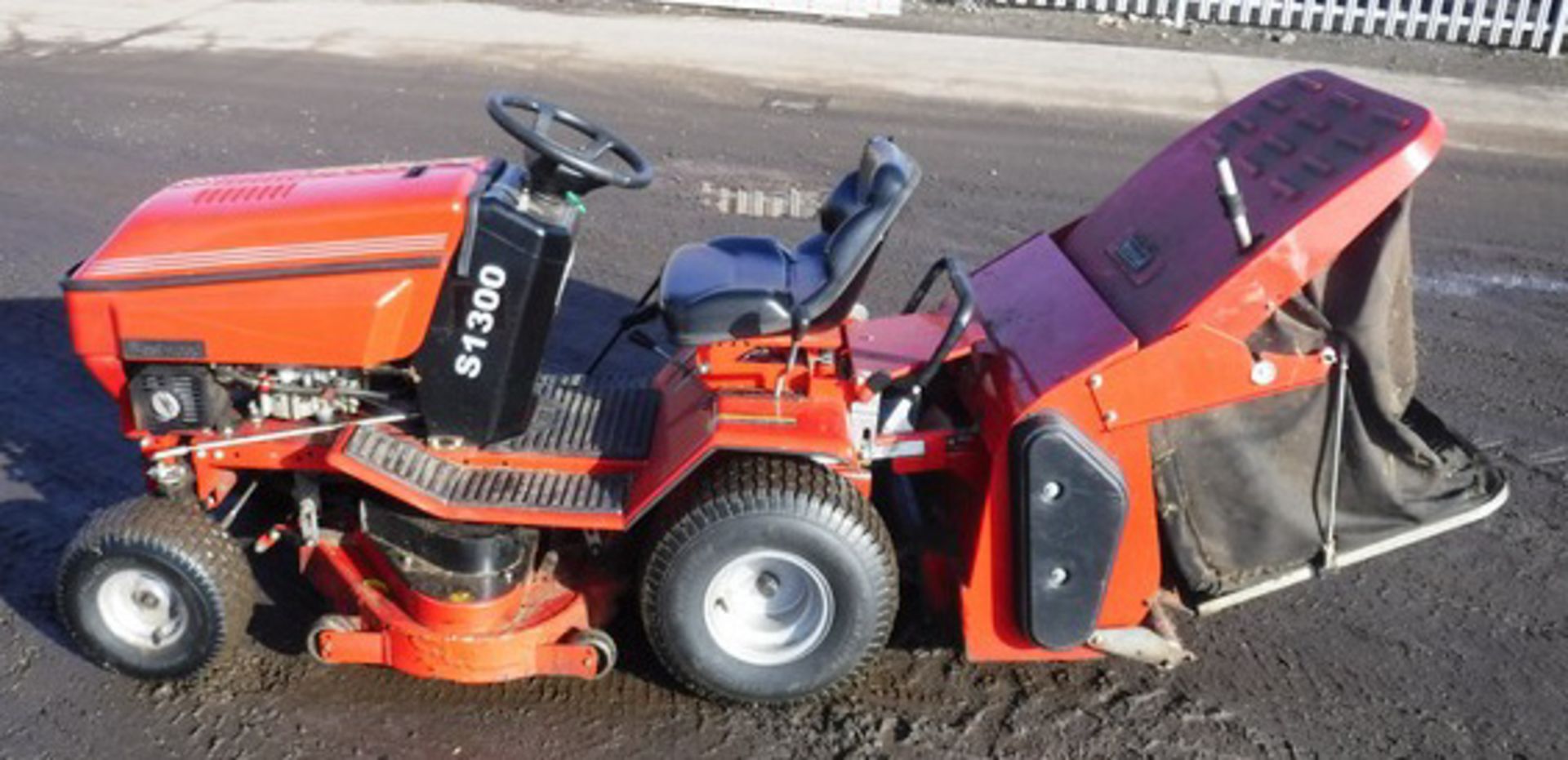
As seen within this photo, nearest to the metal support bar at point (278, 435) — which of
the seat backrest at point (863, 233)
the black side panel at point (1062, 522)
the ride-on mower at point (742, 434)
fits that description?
the ride-on mower at point (742, 434)

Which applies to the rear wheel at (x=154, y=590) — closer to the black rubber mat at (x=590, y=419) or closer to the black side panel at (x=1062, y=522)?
the black rubber mat at (x=590, y=419)

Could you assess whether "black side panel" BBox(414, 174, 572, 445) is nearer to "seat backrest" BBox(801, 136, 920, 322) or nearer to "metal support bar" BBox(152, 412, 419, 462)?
"metal support bar" BBox(152, 412, 419, 462)

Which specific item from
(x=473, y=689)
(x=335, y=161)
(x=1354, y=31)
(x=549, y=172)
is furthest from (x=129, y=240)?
(x=1354, y=31)

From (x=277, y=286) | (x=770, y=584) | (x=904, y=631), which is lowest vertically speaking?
(x=904, y=631)

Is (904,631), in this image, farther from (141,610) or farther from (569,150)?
(141,610)

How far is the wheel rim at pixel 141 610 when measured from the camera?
4102 mm

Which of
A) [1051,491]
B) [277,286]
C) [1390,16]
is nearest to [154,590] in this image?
[277,286]

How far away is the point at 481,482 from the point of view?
408cm

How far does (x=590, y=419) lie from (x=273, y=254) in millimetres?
952

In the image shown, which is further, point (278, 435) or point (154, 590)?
point (154, 590)

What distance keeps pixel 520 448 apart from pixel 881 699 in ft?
3.82

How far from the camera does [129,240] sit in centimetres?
A: 407

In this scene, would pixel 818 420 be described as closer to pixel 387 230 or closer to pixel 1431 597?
pixel 387 230

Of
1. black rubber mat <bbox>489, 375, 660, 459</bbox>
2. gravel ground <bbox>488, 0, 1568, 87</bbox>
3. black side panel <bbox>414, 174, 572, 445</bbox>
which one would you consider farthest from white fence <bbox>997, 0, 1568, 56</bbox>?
black side panel <bbox>414, 174, 572, 445</bbox>
